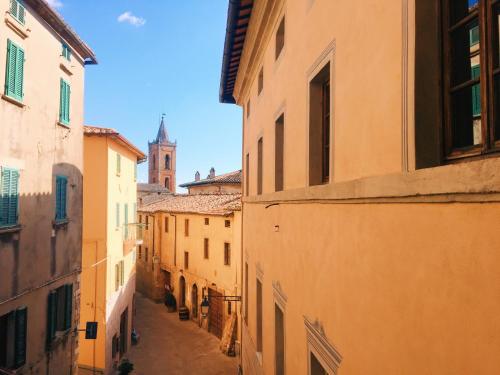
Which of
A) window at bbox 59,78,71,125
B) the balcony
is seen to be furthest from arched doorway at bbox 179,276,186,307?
window at bbox 59,78,71,125

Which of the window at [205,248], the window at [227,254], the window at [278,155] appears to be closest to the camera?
the window at [278,155]

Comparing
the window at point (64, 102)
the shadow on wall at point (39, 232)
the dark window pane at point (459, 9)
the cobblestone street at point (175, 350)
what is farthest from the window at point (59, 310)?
the dark window pane at point (459, 9)

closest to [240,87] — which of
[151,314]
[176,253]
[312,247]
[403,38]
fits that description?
[312,247]

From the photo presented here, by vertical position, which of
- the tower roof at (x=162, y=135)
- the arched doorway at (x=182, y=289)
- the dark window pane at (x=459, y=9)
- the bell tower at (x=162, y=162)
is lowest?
the arched doorway at (x=182, y=289)

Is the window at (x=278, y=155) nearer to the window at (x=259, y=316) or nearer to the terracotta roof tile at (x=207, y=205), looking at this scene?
the window at (x=259, y=316)

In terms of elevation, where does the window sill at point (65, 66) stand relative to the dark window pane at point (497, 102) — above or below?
above

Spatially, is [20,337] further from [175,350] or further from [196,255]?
[196,255]

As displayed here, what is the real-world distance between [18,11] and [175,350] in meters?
20.3

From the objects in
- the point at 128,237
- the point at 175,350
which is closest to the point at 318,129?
the point at 128,237

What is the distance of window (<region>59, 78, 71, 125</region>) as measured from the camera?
35.4 feet

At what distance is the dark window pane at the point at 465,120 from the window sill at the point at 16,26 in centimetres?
900

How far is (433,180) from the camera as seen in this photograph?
93.8 inches

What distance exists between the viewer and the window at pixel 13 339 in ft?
27.2

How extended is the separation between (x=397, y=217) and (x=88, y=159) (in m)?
15.9
